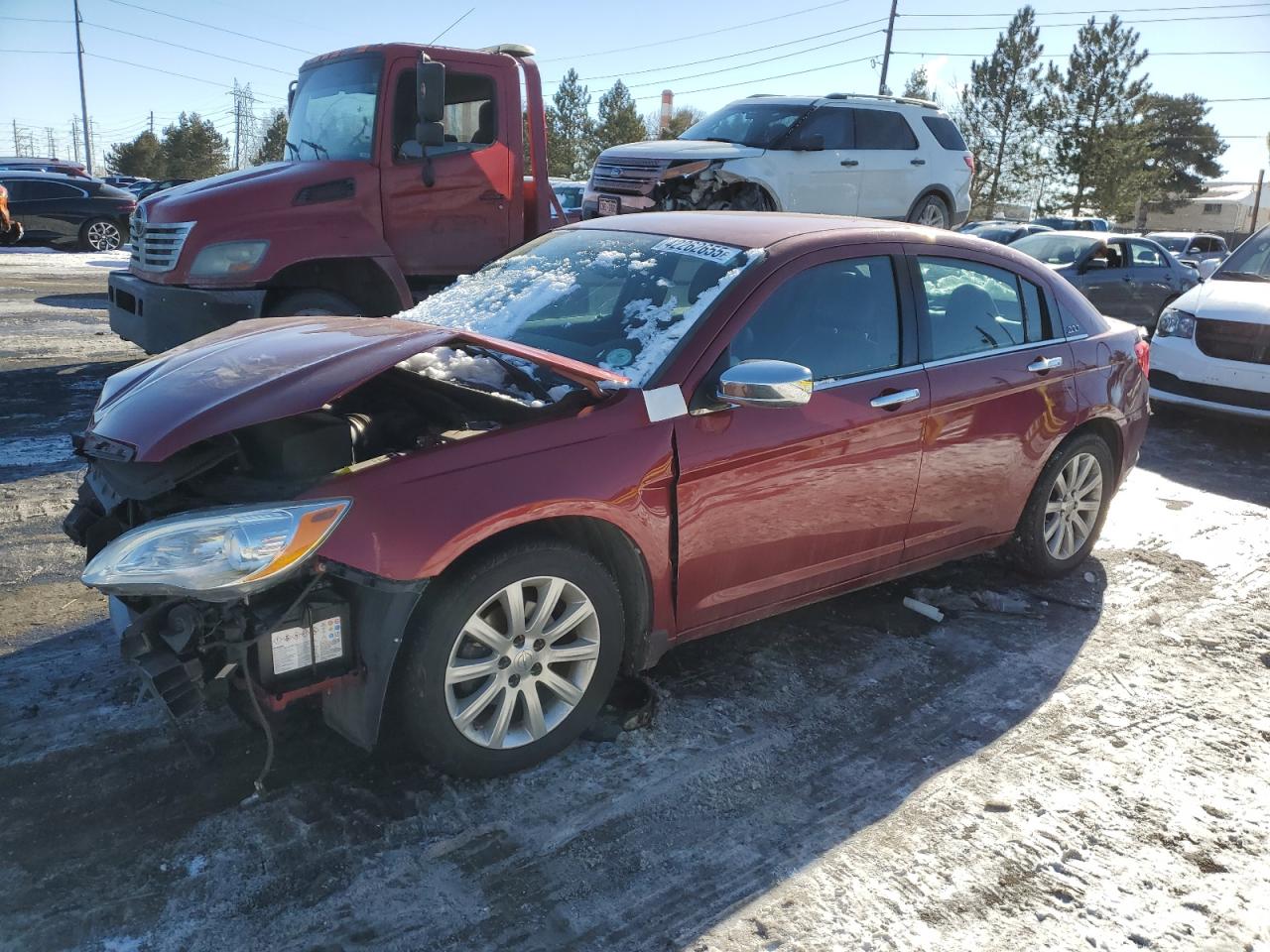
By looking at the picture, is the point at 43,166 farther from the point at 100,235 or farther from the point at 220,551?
the point at 220,551

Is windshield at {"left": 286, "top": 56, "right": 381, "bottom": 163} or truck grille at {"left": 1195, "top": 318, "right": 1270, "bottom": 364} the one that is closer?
windshield at {"left": 286, "top": 56, "right": 381, "bottom": 163}

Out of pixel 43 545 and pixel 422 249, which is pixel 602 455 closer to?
pixel 43 545

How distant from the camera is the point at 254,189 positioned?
691cm

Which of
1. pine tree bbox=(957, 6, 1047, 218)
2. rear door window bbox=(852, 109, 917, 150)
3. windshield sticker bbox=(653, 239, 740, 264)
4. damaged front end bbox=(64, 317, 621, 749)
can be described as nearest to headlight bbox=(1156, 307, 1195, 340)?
rear door window bbox=(852, 109, 917, 150)

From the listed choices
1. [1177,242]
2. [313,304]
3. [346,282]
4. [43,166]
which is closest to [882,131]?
[346,282]

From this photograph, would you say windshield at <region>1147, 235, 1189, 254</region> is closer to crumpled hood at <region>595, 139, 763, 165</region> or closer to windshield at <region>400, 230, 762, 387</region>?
crumpled hood at <region>595, 139, 763, 165</region>

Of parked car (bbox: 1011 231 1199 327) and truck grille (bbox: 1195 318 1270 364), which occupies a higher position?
parked car (bbox: 1011 231 1199 327)

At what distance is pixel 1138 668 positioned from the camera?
4.04m

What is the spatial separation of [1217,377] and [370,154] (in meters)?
6.88

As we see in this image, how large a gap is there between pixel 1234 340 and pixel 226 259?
7755 mm

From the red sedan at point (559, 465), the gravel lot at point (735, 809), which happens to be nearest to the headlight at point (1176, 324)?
the red sedan at point (559, 465)

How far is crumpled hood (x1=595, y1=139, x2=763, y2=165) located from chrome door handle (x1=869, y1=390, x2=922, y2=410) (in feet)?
22.4

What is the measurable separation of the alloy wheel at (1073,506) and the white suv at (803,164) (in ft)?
20.2

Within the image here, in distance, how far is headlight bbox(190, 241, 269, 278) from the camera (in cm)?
683
